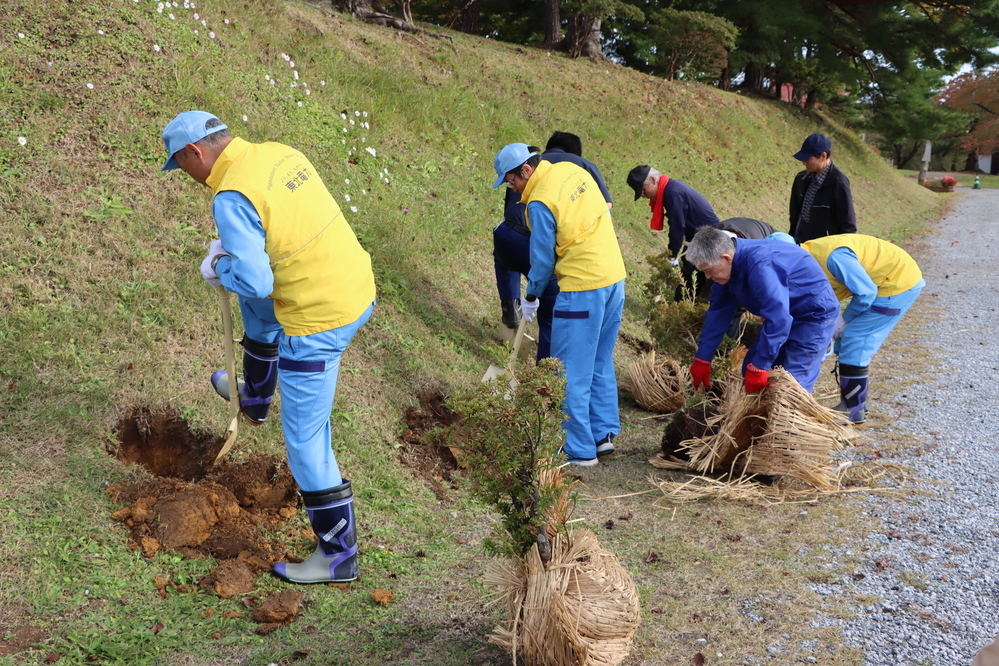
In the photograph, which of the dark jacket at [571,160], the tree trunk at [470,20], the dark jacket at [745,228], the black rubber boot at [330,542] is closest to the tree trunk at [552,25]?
the tree trunk at [470,20]

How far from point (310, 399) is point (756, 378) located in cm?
257

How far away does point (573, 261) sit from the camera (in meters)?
4.82

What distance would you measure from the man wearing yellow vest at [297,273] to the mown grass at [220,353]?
0.44 metres

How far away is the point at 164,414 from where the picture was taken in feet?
13.6

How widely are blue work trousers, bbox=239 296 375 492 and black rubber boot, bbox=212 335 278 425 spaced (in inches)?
21.6

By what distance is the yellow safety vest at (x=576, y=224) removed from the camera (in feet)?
15.6


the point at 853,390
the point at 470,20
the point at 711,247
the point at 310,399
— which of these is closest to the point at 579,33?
the point at 470,20

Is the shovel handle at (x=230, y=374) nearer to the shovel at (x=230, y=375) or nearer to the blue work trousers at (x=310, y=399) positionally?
the shovel at (x=230, y=375)

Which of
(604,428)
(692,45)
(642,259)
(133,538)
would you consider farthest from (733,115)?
(133,538)

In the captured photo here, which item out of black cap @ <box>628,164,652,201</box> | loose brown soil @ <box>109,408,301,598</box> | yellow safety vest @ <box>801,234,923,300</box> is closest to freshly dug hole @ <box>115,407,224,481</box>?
loose brown soil @ <box>109,408,301,598</box>

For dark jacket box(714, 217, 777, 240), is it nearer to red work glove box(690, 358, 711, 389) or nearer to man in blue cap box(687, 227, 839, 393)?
man in blue cap box(687, 227, 839, 393)

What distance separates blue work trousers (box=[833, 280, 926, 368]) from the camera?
5316 millimetres

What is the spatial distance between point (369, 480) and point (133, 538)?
125cm

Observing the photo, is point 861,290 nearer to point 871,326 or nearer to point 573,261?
point 871,326
